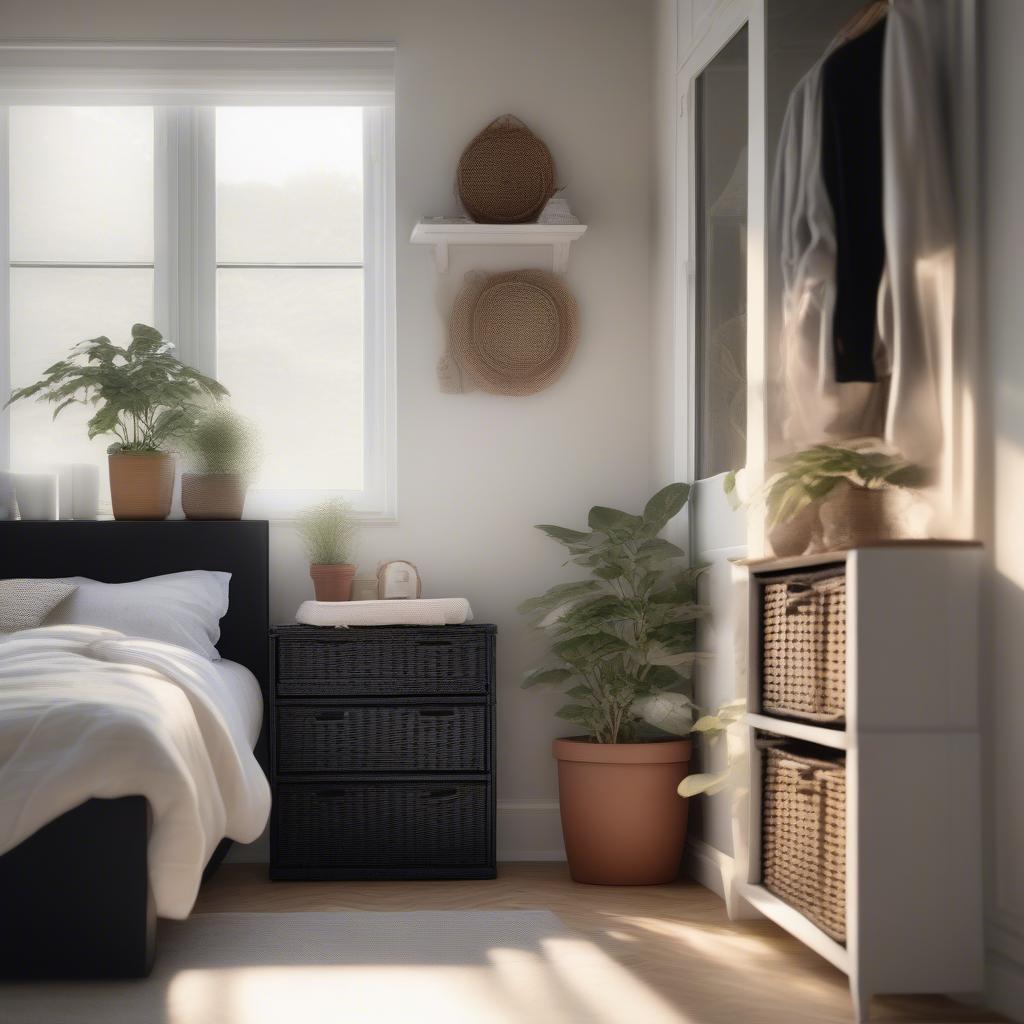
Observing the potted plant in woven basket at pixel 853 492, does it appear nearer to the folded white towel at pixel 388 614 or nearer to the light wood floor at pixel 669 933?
the light wood floor at pixel 669 933

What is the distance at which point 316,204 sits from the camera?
4.23 metres

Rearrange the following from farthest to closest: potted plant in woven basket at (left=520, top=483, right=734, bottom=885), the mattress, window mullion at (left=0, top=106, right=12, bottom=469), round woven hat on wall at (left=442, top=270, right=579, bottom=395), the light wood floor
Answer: window mullion at (left=0, top=106, right=12, bottom=469) < round woven hat on wall at (left=442, top=270, right=579, bottom=395) < potted plant in woven basket at (left=520, top=483, right=734, bottom=885) < the mattress < the light wood floor

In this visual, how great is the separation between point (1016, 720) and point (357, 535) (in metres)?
2.31

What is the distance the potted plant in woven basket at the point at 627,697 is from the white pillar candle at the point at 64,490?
59.3 inches

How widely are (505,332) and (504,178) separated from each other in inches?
18.9

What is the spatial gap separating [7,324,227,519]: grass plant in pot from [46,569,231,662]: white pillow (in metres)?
0.32

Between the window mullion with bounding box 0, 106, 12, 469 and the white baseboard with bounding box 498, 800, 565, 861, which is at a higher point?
the window mullion with bounding box 0, 106, 12, 469

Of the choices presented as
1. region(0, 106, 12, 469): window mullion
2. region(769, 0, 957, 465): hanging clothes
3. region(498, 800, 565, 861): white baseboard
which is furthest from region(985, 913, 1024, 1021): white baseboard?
region(0, 106, 12, 469): window mullion

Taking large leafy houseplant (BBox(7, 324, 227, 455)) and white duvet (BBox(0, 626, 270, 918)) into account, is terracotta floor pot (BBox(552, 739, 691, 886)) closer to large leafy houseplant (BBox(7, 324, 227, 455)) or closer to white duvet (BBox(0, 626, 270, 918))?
white duvet (BBox(0, 626, 270, 918))

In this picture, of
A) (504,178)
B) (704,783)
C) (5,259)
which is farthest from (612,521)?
(5,259)

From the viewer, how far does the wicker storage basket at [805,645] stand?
7.73ft

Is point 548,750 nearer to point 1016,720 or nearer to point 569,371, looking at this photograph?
point 569,371

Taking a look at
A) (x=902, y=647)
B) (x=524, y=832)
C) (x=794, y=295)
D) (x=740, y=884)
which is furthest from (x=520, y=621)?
(x=902, y=647)

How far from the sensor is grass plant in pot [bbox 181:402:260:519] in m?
3.86
